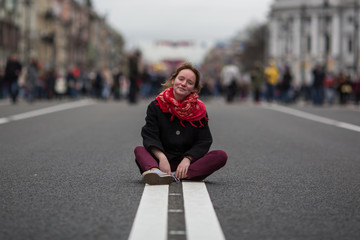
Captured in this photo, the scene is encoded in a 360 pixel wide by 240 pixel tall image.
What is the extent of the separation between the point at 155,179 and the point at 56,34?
84.6 metres

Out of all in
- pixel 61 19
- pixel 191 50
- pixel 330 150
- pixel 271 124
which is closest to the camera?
pixel 330 150

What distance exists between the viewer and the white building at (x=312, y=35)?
10744 centimetres

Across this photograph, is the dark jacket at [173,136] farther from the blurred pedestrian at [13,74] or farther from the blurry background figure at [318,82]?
the blurry background figure at [318,82]

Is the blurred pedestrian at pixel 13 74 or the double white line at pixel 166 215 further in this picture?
the blurred pedestrian at pixel 13 74

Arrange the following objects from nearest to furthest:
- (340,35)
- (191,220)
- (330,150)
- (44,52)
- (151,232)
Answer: (151,232) < (191,220) < (330,150) < (44,52) < (340,35)

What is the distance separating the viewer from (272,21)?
120 metres

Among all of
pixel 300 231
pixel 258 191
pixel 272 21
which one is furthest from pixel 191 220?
pixel 272 21

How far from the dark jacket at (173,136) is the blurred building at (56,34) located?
179ft

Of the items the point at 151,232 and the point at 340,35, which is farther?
the point at 340,35

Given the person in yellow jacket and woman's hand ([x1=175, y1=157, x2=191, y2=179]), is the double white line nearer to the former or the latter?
woman's hand ([x1=175, y1=157, x2=191, y2=179])

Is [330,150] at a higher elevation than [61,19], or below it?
below

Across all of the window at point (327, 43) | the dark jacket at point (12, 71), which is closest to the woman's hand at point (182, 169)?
the dark jacket at point (12, 71)

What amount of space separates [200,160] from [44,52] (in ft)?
255

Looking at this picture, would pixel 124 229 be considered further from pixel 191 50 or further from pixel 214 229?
pixel 191 50
